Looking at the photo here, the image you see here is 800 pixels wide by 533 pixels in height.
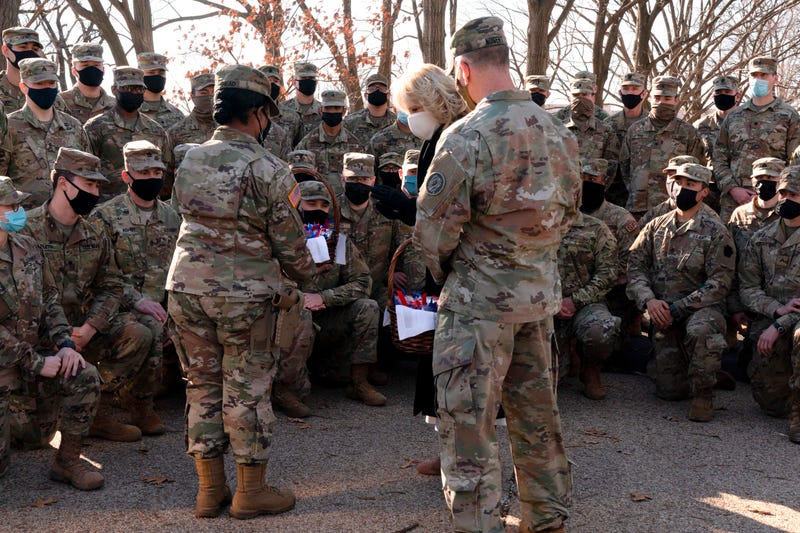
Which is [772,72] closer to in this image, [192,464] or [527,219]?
[527,219]

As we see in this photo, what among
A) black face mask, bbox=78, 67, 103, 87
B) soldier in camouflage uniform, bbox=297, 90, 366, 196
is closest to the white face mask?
soldier in camouflage uniform, bbox=297, 90, 366, 196

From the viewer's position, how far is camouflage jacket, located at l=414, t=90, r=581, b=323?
364 cm

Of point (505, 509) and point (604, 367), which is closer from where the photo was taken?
point (505, 509)

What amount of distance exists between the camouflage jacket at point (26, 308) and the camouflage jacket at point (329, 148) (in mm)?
3871

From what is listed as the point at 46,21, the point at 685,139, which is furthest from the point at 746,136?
the point at 46,21

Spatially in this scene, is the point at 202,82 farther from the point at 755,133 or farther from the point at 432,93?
Result: the point at 755,133

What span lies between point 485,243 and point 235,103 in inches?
63.3

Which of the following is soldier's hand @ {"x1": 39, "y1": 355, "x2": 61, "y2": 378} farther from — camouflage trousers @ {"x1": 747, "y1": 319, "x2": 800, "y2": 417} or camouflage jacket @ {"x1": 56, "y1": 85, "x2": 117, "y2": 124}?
camouflage trousers @ {"x1": 747, "y1": 319, "x2": 800, "y2": 417}

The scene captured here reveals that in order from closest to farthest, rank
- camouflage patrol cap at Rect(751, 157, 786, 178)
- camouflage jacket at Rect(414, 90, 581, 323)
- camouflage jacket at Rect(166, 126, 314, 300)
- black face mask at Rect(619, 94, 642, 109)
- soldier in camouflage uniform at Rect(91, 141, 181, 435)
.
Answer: camouflage jacket at Rect(414, 90, 581, 323)
camouflage jacket at Rect(166, 126, 314, 300)
soldier in camouflage uniform at Rect(91, 141, 181, 435)
camouflage patrol cap at Rect(751, 157, 786, 178)
black face mask at Rect(619, 94, 642, 109)

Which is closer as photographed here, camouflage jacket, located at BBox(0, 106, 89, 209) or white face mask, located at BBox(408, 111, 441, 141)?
white face mask, located at BBox(408, 111, 441, 141)

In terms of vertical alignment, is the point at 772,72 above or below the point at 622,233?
above

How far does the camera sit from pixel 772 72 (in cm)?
903

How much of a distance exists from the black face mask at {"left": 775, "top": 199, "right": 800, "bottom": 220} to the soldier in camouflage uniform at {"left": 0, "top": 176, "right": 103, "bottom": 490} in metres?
5.35

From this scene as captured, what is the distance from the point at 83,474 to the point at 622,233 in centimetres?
518
